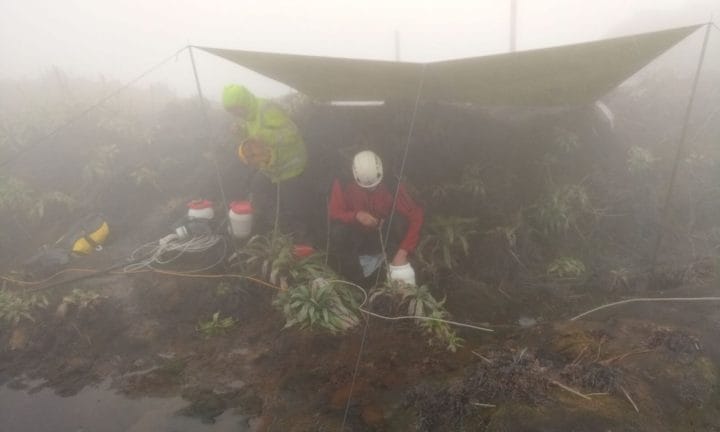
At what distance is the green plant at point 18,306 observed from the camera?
17.7ft

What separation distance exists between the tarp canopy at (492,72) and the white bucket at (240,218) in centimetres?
235

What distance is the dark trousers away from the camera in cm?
638

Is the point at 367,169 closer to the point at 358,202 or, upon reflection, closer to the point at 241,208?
the point at 358,202

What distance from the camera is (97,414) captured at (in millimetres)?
4059

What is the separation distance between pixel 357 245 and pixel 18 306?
196 inches

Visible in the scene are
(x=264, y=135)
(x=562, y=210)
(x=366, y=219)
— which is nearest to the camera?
(x=366, y=219)

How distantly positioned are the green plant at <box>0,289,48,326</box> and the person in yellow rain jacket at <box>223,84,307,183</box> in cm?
362

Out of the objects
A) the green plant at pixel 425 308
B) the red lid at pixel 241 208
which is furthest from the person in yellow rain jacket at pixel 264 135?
the green plant at pixel 425 308

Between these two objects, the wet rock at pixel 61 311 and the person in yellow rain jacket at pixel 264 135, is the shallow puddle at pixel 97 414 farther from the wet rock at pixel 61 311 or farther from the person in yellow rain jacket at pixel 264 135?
the person in yellow rain jacket at pixel 264 135

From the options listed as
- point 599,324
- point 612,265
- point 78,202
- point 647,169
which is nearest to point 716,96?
point 647,169

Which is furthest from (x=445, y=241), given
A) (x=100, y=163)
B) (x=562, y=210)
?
(x=100, y=163)

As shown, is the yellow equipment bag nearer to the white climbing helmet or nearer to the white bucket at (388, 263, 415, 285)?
the white climbing helmet

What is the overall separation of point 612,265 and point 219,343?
6.19 meters

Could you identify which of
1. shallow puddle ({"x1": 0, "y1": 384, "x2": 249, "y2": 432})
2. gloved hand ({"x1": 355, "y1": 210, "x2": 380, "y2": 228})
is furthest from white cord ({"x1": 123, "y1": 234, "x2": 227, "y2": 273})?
gloved hand ({"x1": 355, "y1": 210, "x2": 380, "y2": 228})
